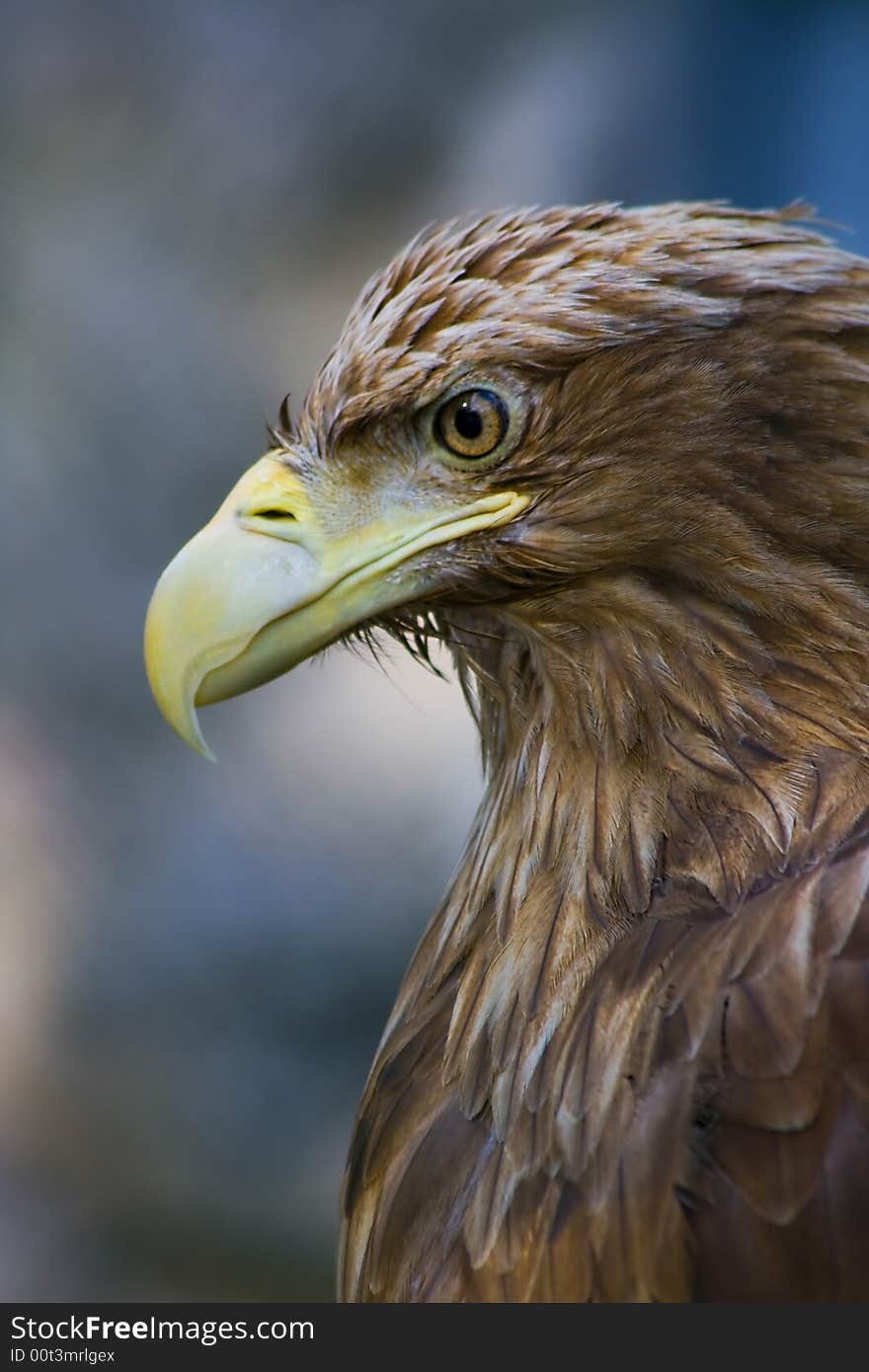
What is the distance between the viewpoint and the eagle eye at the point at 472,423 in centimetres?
142

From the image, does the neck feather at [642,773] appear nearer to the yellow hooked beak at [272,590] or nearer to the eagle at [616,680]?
the eagle at [616,680]

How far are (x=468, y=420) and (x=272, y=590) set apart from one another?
25 cm

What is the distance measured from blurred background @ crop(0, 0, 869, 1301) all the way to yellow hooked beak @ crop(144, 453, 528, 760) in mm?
2155

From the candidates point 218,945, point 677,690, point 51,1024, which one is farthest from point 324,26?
→ point 677,690

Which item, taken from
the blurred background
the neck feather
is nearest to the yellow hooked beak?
the neck feather

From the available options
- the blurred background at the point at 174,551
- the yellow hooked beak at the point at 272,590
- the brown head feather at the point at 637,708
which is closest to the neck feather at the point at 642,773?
the brown head feather at the point at 637,708

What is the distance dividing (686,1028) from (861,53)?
286 centimetres

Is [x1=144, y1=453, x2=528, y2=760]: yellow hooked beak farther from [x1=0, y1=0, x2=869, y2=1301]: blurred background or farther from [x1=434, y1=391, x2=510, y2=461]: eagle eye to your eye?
[x1=0, y1=0, x2=869, y2=1301]: blurred background

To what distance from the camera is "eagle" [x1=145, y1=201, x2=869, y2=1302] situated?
1238 millimetres

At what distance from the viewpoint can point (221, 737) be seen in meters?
3.71

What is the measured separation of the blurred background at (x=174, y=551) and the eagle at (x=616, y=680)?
2.09 m

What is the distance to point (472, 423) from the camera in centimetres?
143

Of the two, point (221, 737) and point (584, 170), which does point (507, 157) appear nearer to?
point (584, 170)

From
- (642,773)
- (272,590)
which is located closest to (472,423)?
(272,590)
